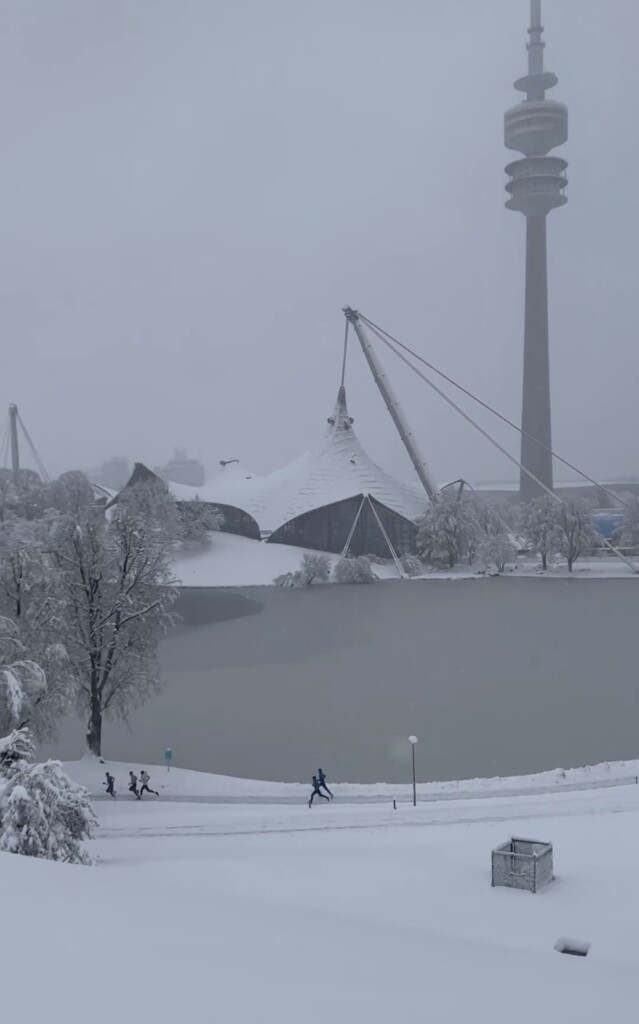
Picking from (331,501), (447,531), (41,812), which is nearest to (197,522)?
(331,501)

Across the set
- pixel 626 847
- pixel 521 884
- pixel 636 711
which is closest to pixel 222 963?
pixel 521 884

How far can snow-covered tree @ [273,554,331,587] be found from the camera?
162ft

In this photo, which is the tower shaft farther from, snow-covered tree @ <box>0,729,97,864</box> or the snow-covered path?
snow-covered tree @ <box>0,729,97,864</box>

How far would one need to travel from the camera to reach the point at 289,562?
182 feet

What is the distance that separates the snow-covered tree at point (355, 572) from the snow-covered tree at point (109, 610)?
31947 millimetres

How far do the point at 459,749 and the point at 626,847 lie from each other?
677 centimetres

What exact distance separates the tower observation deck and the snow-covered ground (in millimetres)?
38555

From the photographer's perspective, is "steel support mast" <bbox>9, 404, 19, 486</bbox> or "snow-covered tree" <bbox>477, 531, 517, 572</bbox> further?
"steel support mast" <bbox>9, 404, 19, 486</bbox>

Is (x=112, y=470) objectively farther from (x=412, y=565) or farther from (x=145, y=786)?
(x=145, y=786)

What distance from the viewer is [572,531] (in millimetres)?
50250

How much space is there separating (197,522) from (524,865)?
52.4 m

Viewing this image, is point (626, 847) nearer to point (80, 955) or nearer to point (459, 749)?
point (459, 749)

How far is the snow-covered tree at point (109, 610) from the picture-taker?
16.5 meters

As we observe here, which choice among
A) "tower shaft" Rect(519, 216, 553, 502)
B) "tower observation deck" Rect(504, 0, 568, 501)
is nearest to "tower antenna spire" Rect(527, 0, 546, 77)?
"tower observation deck" Rect(504, 0, 568, 501)
